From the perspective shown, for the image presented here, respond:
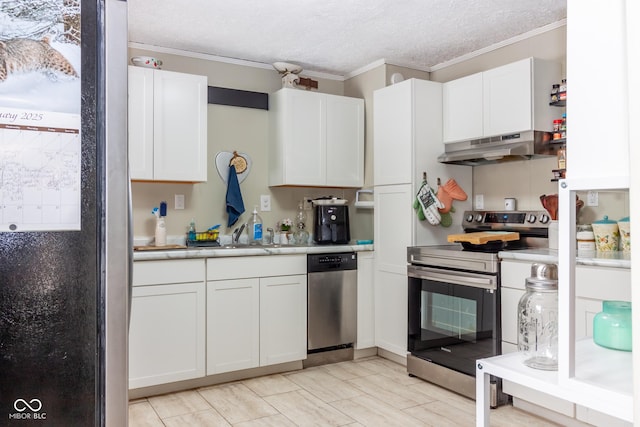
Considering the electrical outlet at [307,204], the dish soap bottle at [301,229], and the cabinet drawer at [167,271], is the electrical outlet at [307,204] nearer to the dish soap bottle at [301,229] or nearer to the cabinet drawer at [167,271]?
the dish soap bottle at [301,229]

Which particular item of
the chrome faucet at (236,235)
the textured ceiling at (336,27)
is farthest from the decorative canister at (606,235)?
the chrome faucet at (236,235)

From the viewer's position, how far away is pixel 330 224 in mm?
3984

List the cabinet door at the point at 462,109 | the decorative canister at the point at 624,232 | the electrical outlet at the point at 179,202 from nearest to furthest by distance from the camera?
the decorative canister at the point at 624,232 < the cabinet door at the point at 462,109 < the electrical outlet at the point at 179,202

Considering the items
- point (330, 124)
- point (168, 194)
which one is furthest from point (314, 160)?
point (168, 194)

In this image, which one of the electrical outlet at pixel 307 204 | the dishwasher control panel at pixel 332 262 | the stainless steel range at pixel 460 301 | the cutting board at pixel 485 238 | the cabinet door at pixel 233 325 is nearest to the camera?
the stainless steel range at pixel 460 301

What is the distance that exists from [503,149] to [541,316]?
2.28 m

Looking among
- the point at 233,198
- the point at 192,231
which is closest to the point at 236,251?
the point at 192,231

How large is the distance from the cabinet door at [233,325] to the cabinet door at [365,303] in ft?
2.83

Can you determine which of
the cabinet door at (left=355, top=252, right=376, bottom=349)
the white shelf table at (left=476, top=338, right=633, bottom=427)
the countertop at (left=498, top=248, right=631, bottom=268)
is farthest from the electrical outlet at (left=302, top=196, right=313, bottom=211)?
Answer: the white shelf table at (left=476, top=338, right=633, bottom=427)

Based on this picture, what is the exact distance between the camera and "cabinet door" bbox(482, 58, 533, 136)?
320cm

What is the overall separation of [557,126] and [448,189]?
0.84 meters

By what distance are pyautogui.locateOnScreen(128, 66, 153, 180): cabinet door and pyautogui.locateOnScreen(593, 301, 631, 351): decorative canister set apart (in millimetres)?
2998

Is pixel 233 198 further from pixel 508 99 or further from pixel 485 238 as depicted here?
pixel 508 99

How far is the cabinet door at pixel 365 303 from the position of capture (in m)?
3.91
